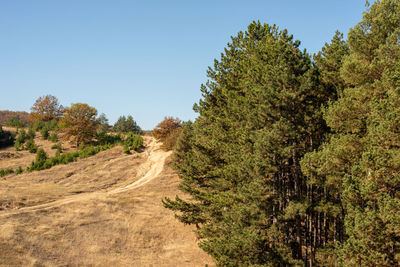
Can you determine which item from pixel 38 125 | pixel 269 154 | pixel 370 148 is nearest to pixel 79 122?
pixel 38 125

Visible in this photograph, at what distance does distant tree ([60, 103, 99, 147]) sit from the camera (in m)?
45.5

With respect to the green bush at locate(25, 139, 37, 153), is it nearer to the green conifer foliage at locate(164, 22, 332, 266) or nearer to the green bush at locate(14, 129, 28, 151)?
the green bush at locate(14, 129, 28, 151)

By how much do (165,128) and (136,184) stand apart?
16760 millimetres

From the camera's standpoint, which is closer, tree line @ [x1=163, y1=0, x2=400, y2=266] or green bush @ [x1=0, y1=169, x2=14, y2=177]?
tree line @ [x1=163, y1=0, x2=400, y2=266]

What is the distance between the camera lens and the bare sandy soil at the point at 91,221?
62.5ft

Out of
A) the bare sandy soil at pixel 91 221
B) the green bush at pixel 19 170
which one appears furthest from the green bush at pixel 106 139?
the green bush at pixel 19 170

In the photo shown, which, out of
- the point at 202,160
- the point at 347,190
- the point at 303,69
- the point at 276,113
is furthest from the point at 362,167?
the point at 202,160

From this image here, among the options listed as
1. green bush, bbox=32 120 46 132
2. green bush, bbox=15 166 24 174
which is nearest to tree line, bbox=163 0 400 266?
green bush, bbox=15 166 24 174

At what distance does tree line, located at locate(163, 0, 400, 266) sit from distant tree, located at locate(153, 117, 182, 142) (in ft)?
99.7

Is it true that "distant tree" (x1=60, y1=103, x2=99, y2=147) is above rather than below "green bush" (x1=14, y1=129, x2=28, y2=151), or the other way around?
above

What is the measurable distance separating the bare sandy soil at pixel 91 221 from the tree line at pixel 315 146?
6010 mm

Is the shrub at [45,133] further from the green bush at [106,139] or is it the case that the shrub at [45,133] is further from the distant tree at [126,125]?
the distant tree at [126,125]

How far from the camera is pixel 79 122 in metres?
45.5

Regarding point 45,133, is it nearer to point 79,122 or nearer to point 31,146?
point 31,146
